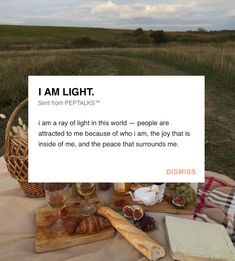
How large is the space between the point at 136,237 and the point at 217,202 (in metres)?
1.02

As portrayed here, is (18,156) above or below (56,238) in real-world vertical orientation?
above

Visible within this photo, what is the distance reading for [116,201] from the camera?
7.66 ft

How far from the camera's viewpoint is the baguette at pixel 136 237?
6.07ft

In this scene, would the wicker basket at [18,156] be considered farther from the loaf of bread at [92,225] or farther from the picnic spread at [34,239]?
the loaf of bread at [92,225]

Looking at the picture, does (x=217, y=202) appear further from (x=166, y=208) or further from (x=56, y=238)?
(x=56, y=238)

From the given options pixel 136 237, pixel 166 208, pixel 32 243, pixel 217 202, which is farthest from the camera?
pixel 217 202

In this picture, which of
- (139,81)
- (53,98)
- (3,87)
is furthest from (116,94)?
(3,87)

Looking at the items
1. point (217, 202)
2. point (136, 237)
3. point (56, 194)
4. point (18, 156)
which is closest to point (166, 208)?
point (136, 237)

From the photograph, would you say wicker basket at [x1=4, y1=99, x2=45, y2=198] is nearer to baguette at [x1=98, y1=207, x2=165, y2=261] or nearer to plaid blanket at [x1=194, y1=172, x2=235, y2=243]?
baguette at [x1=98, y1=207, x2=165, y2=261]

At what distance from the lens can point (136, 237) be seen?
192cm

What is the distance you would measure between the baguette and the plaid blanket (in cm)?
59

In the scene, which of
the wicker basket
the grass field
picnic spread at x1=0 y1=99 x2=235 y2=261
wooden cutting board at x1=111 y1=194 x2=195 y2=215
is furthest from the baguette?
the grass field

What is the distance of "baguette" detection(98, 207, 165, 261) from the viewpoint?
6.07 ft

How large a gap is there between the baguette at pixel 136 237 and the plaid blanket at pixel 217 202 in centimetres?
59
